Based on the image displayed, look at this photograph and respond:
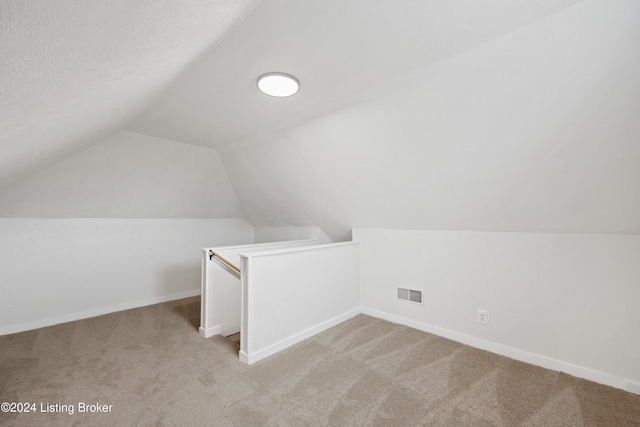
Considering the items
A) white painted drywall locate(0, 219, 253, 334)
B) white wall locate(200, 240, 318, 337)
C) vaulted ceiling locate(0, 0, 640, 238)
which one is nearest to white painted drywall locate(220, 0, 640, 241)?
vaulted ceiling locate(0, 0, 640, 238)

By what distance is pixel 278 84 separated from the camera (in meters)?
2.00

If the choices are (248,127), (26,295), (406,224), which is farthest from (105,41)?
(26,295)

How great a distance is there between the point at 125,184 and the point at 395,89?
3.56 metres

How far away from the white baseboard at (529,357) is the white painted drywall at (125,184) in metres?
3.40

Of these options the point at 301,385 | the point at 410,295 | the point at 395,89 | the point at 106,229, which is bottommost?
the point at 301,385

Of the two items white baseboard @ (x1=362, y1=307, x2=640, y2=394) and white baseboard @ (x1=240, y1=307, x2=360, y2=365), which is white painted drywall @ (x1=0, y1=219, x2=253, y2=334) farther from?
white baseboard @ (x1=362, y1=307, x2=640, y2=394)

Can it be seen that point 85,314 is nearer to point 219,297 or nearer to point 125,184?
point 125,184

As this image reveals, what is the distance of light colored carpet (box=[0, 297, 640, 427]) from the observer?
1739 mm

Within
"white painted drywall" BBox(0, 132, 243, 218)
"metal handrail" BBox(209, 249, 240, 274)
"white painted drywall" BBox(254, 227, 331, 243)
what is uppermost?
"white painted drywall" BBox(0, 132, 243, 218)

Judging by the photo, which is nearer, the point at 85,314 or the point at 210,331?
the point at 210,331

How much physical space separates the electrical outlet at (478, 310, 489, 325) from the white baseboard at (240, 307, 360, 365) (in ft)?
4.72

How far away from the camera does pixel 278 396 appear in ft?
6.34

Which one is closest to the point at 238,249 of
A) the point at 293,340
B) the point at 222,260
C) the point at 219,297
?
the point at 222,260

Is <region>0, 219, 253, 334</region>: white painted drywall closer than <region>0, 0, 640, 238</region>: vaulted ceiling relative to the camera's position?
No
